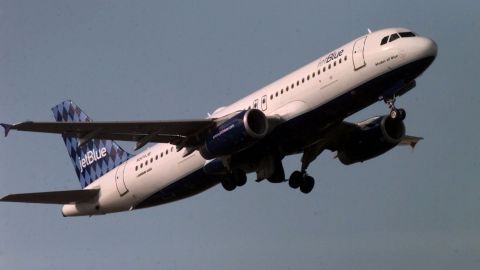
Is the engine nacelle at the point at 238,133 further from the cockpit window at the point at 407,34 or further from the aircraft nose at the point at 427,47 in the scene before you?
the aircraft nose at the point at 427,47

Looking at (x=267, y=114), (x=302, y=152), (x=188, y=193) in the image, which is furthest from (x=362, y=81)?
(x=188, y=193)

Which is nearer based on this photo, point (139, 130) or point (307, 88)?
point (307, 88)

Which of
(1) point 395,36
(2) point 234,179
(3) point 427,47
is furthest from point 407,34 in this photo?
(2) point 234,179

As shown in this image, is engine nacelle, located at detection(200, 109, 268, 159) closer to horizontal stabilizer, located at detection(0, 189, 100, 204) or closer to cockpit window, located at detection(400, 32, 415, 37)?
cockpit window, located at detection(400, 32, 415, 37)

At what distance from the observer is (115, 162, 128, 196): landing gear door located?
153 ft

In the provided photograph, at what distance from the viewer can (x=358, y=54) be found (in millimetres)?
39062

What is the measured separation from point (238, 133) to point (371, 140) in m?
7.76

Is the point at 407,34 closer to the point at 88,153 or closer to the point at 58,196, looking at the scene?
the point at 58,196

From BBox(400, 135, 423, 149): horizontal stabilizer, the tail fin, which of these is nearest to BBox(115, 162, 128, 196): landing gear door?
the tail fin

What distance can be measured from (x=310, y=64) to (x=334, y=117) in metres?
2.48

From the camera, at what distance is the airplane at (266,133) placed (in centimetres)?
3878

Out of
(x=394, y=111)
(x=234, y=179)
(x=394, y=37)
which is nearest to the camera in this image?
(x=394, y=37)

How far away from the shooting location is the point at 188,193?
45.3 meters

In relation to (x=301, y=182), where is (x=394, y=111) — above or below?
below
